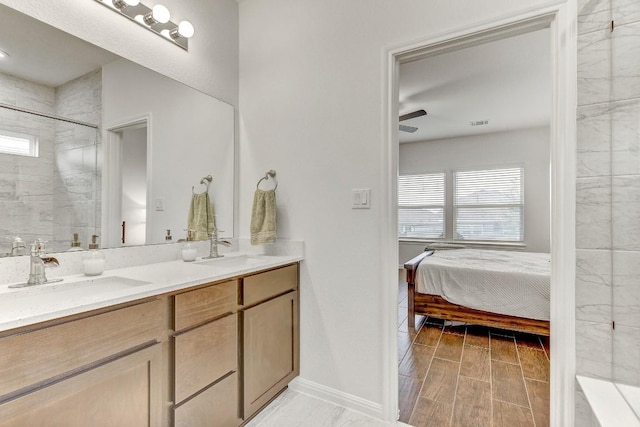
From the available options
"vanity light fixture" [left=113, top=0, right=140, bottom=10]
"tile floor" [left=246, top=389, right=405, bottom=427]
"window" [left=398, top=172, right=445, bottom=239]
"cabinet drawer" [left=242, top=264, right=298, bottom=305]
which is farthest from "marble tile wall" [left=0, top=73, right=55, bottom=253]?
"window" [left=398, top=172, right=445, bottom=239]

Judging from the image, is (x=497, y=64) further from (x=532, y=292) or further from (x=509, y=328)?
(x=509, y=328)

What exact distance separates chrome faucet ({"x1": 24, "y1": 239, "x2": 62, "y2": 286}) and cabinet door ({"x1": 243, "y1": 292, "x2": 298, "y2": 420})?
842 millimetres

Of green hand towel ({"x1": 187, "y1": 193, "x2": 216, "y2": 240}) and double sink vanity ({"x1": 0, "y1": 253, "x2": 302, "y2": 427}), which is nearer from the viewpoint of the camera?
double sink vanity ({"x1": 0, "y1": 253, "x2": 302, "y2": 427})

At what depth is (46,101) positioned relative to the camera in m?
1.38

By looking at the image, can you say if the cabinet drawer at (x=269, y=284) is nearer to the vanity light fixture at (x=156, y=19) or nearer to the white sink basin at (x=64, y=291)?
the white sink basin at (x=64, y=291)

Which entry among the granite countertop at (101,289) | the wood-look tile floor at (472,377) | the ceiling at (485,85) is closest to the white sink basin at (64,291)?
the granite countertop at (101,289)

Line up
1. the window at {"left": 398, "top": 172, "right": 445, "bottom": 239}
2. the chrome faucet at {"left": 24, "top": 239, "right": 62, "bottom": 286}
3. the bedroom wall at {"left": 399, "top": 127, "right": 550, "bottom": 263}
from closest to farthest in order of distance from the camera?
the chrome faucet at {"left": 24, "top": 239, "right": 62, "bottom": 286} < the bedroom wall at {"left": 399, "top": 127, "right": 550, "bottom": 263} < the window at {"left": 398, "top": 172, "right": 445, "bottom": 239}

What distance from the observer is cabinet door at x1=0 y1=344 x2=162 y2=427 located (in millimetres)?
874

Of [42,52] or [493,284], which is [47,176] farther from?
[493,284]

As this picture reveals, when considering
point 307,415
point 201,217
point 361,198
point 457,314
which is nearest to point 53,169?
point 201,217

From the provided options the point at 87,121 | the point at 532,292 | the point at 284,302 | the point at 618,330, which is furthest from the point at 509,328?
the point at 87,121

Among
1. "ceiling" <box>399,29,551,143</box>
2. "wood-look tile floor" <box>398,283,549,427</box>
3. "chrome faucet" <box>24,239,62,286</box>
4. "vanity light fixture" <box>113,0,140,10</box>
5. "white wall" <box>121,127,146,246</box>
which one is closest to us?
"chrome faucet" <box>24,239,62,286</box>

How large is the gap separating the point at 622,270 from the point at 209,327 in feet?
5.73

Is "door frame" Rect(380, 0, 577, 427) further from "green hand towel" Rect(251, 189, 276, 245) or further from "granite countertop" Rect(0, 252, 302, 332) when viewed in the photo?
"green hand towel" Rect(251, 189, 276, 245)
